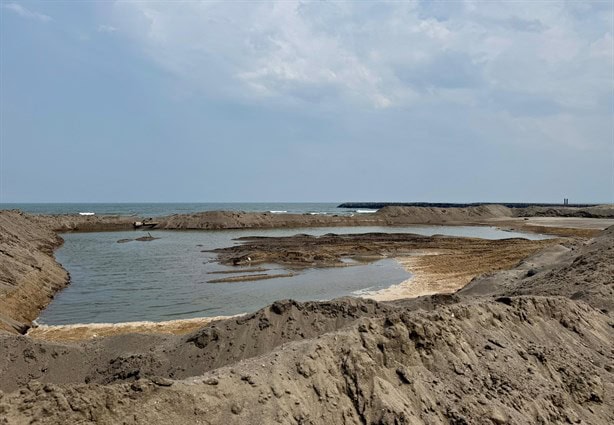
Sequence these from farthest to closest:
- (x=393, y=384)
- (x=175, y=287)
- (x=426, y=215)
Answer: (x=426, y=215)
(x=175, y=287)
(x=393, y=384)

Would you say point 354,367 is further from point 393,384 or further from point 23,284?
point 23,284

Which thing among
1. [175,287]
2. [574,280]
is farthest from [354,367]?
[175,287]

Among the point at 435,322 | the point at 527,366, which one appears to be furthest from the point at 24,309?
the point at 527,366

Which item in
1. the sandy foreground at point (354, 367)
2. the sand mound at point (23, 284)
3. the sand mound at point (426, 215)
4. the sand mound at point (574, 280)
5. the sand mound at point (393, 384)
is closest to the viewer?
the sand mound at point (393, 384)

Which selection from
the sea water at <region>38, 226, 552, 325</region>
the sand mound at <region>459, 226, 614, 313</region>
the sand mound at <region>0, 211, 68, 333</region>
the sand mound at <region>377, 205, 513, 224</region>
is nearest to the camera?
the sand mound at <region>459, 226, 614, 313</region>

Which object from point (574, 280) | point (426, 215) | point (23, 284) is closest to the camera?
point (574, 280)

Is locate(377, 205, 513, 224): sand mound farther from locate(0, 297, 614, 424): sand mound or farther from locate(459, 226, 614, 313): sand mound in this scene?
locate(0, 297, 614, 424): sand mound

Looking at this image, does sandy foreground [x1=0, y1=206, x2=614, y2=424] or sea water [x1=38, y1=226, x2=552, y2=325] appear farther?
sea water [x1=38, y1=226, x2=552, y2=325]

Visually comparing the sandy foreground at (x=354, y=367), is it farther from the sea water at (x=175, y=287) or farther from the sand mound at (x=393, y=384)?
the sea water at (x=175, y=287)

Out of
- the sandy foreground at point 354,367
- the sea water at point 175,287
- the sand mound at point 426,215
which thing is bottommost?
the sea water at point 175,287

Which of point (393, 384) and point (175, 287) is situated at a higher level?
point (393, 384)

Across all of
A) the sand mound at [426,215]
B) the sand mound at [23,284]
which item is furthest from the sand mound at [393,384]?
the sand mound at [426,215]

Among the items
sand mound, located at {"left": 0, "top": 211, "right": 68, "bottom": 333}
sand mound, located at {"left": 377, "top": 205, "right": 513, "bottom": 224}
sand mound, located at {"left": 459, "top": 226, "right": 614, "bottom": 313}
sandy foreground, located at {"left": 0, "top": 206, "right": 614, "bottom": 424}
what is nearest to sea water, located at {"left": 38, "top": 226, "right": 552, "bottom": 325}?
sand mound, located at {"left": 0, "top": 211, "right": 68, "bottom": 333}

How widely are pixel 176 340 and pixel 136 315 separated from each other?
295 inches
